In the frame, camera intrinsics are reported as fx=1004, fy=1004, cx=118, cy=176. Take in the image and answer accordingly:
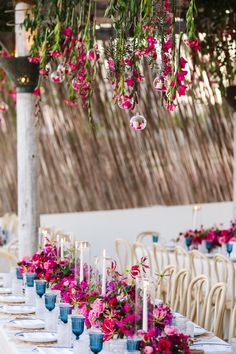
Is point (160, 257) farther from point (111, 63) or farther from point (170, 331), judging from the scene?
point (170, 331)

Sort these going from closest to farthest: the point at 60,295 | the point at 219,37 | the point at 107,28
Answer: the point at 60,295, the point at 219,37, the point at 107,28

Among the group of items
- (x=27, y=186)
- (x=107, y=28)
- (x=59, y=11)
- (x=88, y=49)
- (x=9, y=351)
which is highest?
(x=107, y=28)

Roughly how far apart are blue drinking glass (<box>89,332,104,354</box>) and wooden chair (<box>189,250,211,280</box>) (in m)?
3.96

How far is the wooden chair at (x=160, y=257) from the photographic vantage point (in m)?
9.38

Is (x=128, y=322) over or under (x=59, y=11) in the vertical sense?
under

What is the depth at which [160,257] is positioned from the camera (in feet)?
32.1

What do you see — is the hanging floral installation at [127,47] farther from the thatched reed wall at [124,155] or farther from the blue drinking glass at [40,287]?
the thatched reed wall at [124,155]

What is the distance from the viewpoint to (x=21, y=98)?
876cm

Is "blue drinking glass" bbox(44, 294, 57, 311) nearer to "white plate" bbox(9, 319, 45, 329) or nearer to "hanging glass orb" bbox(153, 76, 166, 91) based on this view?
"white plate" bbox(9, 319, 45, 329)

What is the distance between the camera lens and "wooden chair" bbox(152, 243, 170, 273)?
938 centimetres

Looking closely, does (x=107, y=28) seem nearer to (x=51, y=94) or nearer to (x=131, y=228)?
(x=51, y=94)

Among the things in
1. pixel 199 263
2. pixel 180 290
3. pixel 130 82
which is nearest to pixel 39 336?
pixel 130 82

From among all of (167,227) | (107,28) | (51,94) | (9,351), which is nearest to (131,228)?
(167,227)

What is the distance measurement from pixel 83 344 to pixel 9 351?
0.62m
